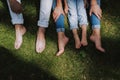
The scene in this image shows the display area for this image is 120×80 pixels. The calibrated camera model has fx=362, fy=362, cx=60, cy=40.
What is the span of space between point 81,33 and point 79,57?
1.71 feet

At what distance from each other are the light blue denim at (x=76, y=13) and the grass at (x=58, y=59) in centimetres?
22

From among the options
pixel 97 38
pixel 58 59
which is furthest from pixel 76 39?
pixel 58 59

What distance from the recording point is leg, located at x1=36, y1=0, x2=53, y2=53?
6.71 metres

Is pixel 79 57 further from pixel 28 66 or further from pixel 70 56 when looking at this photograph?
pixel 28 66

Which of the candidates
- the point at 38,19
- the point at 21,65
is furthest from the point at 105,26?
the point at 21,65

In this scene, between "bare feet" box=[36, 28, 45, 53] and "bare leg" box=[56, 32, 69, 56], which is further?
"bare feet" box=[36, 28, 45, 53]

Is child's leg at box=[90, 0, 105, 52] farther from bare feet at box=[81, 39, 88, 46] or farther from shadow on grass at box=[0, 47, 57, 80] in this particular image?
shadow on grass at box=[0, 47, 57, 80]

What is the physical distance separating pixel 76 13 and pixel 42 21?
660 millimetres

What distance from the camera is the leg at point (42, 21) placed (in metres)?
6.71

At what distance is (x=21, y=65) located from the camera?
6.56 metres

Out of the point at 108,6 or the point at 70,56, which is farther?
the point at 108,6

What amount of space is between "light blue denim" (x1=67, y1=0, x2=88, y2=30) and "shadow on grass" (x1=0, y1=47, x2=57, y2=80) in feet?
3.47

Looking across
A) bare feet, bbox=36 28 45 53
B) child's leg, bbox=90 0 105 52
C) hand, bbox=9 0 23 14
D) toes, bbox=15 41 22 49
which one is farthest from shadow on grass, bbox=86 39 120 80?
hand, bbox=9 0 23 14

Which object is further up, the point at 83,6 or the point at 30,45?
the point at 83,6
